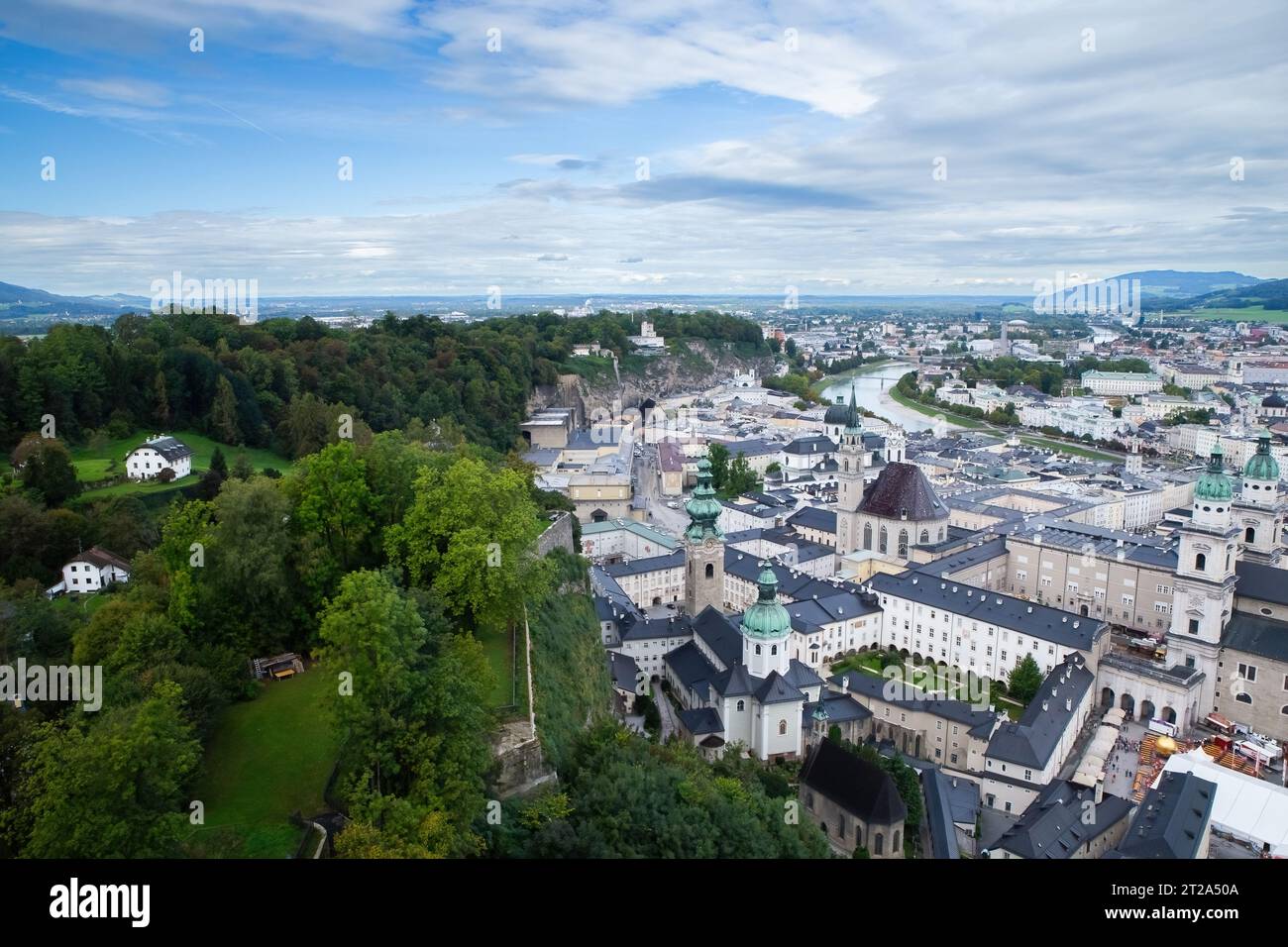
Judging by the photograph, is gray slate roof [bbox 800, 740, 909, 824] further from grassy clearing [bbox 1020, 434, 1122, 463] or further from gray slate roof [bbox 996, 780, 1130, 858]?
Result: grassy clearing [bbox 1020, 434, 1122, 463]

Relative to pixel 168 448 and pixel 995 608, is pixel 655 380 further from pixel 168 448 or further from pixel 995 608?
pixel 995 608

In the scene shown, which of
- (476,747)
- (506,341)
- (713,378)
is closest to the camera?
(476,747)

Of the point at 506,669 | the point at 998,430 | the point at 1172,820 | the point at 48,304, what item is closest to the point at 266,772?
the point at 506,669

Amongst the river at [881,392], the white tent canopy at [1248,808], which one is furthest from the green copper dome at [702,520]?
the river at [881,392]

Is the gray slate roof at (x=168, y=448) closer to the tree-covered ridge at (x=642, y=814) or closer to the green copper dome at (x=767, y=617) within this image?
the green copper dome at (x=767, y=617)

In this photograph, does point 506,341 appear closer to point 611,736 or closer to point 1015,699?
point 1015,699
